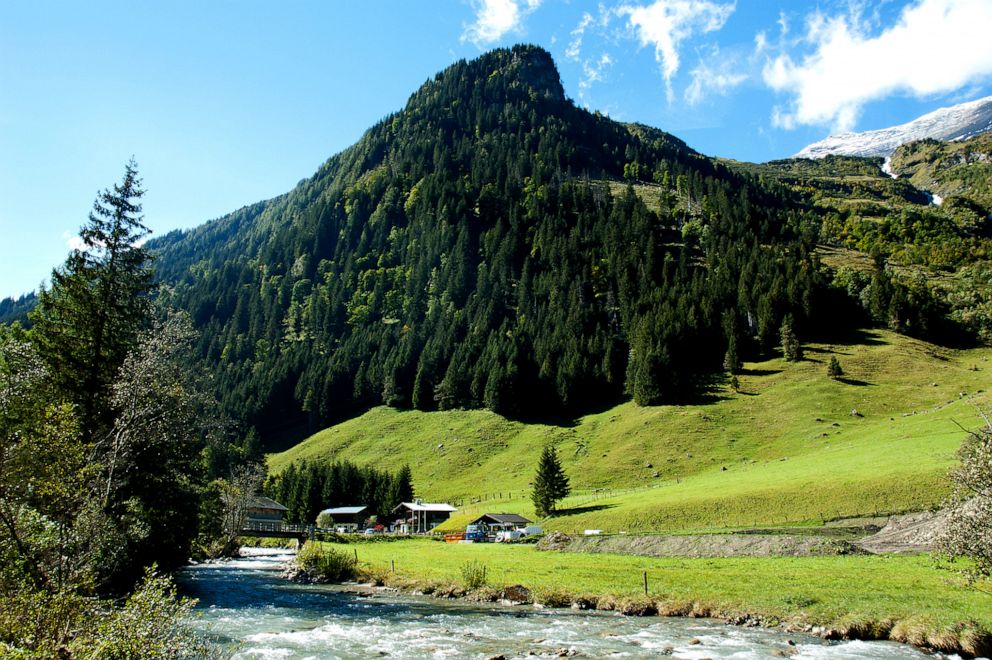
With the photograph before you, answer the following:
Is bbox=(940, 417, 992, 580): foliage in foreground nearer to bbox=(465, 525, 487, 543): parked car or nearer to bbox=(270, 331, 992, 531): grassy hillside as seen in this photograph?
bbox=(270, 331, 992, 531): grassy hillside

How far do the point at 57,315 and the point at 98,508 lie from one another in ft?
75.0

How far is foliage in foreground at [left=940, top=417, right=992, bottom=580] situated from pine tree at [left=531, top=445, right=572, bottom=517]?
55.6 m

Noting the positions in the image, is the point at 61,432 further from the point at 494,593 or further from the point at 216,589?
the point at 216,589

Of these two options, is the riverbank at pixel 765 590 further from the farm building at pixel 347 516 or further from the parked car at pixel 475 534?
the farm building at pixel 347 516

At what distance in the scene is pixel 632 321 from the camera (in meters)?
147

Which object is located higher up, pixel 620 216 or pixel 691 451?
pixel 620 216

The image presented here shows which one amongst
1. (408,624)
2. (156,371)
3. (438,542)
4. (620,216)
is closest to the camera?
(156,371)

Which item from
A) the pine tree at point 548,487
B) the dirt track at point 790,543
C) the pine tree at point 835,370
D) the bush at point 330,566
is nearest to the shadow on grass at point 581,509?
the pine tree at point 548,487

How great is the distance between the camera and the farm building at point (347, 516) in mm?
97375

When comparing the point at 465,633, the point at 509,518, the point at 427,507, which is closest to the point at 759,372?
the point at 509,518

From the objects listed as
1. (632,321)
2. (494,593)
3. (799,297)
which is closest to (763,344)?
(799,297)

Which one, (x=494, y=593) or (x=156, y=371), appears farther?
(x=494, y=593)

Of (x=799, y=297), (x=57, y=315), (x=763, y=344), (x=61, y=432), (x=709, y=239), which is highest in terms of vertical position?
(x=709, y=239)

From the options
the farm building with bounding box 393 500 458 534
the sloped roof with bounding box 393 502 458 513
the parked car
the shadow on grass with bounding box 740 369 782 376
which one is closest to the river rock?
the parked car
